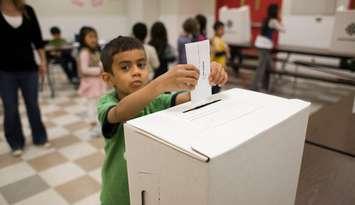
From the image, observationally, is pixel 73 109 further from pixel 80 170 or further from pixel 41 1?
pixel 41 1

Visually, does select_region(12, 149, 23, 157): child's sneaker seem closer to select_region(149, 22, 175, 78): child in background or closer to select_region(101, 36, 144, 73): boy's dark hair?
select_region(149, 22, 175, 78): child in background

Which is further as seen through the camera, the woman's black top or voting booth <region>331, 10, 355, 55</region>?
the woman's black top

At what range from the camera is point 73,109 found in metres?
3.46

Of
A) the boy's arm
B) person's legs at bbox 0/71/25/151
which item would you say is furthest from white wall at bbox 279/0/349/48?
the boy's arm

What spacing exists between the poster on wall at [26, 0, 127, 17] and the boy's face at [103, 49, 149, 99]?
207 inches

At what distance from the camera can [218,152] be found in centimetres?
37

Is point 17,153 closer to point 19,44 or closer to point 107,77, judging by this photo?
point 19,44

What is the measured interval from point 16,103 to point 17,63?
0.33 meters

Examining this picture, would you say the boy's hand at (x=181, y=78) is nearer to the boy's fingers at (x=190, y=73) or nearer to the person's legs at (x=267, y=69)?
the boy's fingers at (x=190, y=73)

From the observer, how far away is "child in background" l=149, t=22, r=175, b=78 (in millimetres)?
2859

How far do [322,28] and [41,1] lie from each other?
5.11 m

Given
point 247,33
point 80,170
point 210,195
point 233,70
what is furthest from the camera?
point 233,70

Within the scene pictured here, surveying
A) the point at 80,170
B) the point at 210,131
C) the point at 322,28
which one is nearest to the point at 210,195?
the point at 210,131

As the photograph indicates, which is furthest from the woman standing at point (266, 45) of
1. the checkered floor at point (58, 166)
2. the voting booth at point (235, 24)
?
the checkered floor at point (58, 166)
